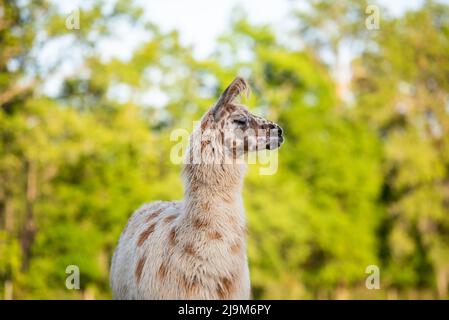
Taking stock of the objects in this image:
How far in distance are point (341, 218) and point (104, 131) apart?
14.4 metres

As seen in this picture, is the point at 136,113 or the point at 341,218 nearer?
the point at 136,113

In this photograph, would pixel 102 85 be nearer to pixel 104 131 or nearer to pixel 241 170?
pixel 104 131

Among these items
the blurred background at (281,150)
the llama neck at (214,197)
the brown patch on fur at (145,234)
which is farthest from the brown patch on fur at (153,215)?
the blurred background at (281,150)

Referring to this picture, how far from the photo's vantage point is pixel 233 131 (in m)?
6.52

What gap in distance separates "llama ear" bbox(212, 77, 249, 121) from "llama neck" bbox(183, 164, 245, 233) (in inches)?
20.4

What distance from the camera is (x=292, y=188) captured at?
33.9 metres

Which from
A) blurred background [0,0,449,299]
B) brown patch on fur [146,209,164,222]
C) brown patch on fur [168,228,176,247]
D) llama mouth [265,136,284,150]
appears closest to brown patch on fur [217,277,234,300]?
brown patch on fur [168,228,176,247]

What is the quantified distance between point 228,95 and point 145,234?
177 cm

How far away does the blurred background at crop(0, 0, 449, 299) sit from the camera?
27.7 metres

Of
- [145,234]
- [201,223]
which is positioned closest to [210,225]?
[201,223]

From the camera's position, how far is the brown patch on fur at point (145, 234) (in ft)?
23.0
